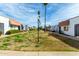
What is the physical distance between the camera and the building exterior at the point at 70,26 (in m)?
5.59

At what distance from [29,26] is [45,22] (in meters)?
0.44

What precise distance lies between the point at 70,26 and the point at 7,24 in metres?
1.68

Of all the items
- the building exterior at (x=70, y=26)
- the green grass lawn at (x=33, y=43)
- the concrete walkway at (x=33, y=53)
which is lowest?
the concrete walkway at (x=33, y=53)

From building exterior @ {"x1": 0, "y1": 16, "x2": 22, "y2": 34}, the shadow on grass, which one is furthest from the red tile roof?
the shadow on grass

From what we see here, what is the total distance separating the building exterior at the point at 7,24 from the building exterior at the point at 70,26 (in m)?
1.15

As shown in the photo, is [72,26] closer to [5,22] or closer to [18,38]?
[18,38]

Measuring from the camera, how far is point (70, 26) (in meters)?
5.71

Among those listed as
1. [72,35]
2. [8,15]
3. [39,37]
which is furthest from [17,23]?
[72,35]

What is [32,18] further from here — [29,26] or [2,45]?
[2,45]

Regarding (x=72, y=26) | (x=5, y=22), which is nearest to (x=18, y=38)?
(x=5, y=22)

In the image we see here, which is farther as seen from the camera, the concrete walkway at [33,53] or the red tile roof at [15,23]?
the red tile roof at [15,23]

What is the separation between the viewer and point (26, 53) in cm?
561

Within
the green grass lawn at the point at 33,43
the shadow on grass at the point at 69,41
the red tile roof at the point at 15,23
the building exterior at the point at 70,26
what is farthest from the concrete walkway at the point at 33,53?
the red tile roof at the point at 15,23

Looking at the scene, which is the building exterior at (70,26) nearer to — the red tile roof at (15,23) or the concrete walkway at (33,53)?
the concrete walkway at (33,53)
